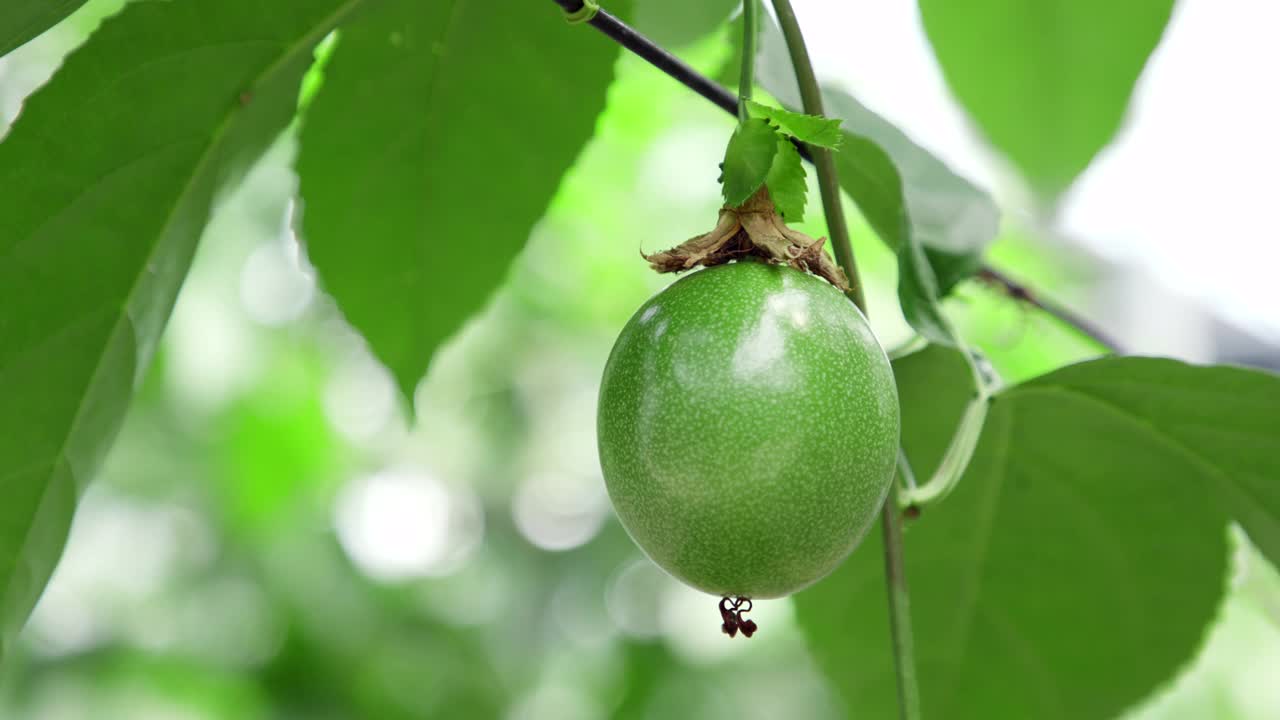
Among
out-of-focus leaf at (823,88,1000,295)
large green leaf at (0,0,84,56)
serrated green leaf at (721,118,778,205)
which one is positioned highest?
large green leaf at (0,0,84,56)

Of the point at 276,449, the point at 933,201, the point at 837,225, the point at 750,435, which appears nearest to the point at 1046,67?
the point at 933,201

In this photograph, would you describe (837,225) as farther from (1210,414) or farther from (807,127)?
(1210,414)

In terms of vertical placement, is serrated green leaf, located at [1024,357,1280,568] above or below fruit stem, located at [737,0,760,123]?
below

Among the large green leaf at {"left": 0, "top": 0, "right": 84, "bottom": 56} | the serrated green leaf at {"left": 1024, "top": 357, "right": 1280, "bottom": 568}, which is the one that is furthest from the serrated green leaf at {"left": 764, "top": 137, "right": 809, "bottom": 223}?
the large green leaf at {"left": 0, "top": 0, "right": 84, "bottom": 56}

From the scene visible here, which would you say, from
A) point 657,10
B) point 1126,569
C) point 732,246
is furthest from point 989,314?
point 732,246

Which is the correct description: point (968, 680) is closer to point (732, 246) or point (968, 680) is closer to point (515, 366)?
point (732, 246)

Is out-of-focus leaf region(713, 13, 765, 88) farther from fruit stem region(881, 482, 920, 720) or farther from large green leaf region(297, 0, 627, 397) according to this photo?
fruit stem region(881, 482, 920, 720)
